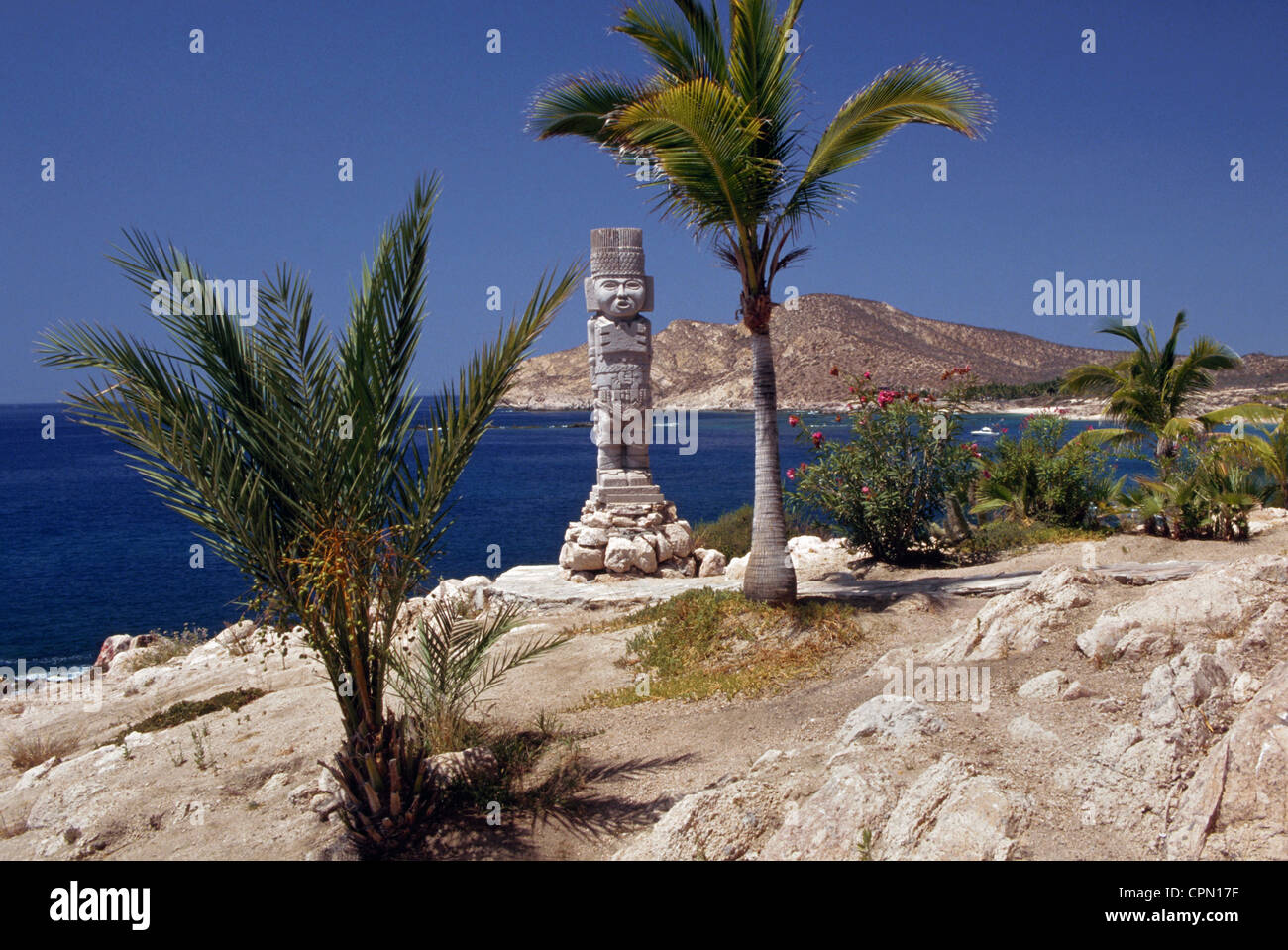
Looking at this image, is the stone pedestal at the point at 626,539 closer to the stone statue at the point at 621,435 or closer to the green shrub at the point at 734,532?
the stone statue at the point at 621,435

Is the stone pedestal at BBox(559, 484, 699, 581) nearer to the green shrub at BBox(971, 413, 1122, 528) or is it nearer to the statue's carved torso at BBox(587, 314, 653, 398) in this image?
the statue's carved torso at BBox(587, 314, 653, 398)

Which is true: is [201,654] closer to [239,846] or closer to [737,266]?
[239,846]

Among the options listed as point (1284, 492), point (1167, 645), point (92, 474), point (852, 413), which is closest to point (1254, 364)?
point (1284, 492)

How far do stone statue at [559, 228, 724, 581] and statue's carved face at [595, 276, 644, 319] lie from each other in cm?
1

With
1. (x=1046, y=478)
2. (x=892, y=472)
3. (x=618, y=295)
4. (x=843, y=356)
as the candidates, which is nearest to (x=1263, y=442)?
(x=1046, y=478)

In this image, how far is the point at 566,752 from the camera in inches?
243

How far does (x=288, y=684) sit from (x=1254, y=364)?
85664 mm

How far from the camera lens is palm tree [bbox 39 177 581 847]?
481 cm

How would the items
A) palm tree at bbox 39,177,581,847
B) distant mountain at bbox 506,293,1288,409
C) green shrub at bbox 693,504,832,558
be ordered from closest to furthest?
palm tree at bbox 39,177,581,847 → green shrub at bbox 693,504,832,558 → distant mountain at bbox 506,293,1288,409

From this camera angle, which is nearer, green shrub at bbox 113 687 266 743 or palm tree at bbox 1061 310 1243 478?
green shrub at bbox 113 687 266 743

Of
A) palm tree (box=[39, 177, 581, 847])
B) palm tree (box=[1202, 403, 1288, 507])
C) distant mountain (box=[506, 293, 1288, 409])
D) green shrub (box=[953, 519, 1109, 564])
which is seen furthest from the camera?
distant mountain (box=[506, 293, 1288, 409])

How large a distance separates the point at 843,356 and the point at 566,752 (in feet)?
234

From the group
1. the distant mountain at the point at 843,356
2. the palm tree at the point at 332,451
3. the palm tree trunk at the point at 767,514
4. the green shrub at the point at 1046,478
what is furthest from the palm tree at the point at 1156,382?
the distant mountain at the point at 843,356

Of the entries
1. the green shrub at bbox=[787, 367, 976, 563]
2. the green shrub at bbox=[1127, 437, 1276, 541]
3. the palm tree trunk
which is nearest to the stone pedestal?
the green shrub at bbox=[787, 367, 976, 563]
